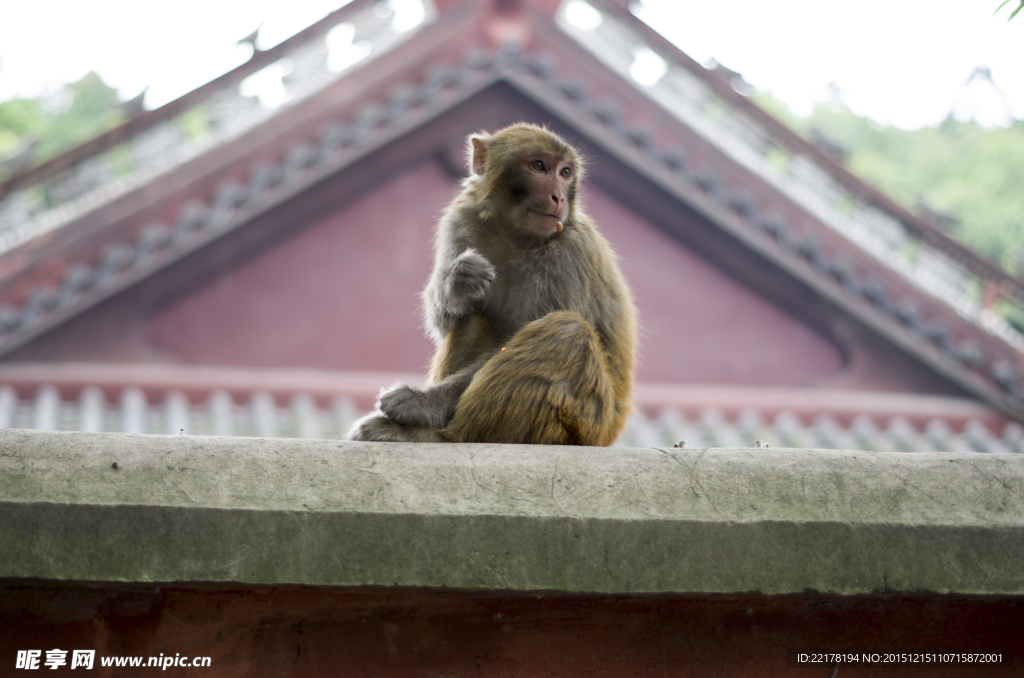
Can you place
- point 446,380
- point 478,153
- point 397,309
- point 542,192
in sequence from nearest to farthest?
1. point 446,380
2. point 542,192
3. point 478,153
4. point 397,309

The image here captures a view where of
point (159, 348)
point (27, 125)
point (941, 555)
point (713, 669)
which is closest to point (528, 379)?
point (713, 669)

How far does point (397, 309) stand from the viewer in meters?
6.95

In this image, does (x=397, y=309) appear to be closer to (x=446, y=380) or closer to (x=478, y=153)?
(x=478, y=153)

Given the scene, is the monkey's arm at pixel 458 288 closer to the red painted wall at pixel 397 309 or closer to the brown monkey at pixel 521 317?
the brown monkey at pixel 521 317

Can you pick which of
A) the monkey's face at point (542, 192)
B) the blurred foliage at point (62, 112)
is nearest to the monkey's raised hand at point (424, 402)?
the monkey's face at point (542, 192)

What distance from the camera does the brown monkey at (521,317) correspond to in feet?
8.02

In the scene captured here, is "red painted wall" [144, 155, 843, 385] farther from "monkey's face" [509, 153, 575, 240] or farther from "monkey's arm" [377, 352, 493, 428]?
"monkey's arm" [377, 352, 493, 428]

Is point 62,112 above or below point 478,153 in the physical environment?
above

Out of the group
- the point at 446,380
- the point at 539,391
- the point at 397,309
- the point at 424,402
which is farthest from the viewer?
the point at 397,309

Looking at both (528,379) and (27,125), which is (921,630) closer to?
(528,379)

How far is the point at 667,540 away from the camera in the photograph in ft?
6.40

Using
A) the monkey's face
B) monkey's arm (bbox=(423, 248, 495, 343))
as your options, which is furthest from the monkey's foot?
the monkey's face

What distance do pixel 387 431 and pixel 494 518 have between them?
615mm

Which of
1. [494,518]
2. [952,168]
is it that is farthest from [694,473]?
[952,168]
